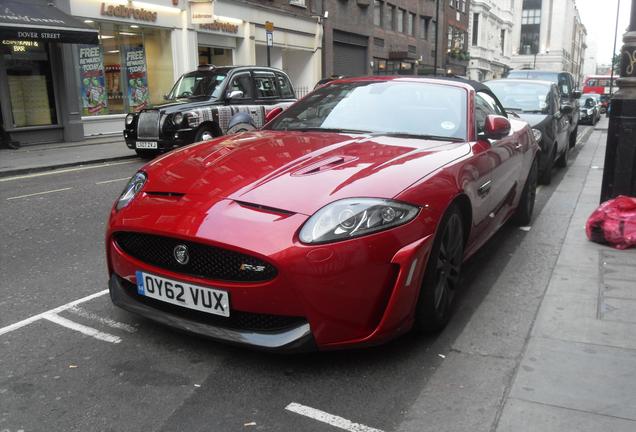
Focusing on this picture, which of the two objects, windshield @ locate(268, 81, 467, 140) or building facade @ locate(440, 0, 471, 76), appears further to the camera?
building facade @ locate(440, 0, 471, 76)

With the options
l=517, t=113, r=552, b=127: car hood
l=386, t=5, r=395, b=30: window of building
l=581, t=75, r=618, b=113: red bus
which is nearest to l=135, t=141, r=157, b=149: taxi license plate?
l=517, t=113, r=552, b=127: car hood

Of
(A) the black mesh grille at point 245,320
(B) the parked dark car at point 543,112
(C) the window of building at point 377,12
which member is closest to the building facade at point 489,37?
(C) the window of building at point 377,12

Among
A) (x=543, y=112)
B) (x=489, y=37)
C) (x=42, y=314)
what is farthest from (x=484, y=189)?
(x=489, y=37)

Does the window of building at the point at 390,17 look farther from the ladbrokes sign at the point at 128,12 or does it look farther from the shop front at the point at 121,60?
the ladbrokes sign at the point at 128,12

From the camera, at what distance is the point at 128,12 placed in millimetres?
16953

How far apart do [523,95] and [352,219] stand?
7606 millimetres

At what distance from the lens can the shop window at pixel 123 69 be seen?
53.2 feet

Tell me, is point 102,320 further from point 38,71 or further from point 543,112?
point 38,71

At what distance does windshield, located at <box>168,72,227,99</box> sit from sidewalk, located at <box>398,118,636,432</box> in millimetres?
7780

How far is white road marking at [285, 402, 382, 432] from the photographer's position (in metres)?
2.40

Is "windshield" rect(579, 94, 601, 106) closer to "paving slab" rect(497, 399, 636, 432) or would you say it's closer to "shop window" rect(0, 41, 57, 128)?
"shop window" rect(0, 41, 57, 128)

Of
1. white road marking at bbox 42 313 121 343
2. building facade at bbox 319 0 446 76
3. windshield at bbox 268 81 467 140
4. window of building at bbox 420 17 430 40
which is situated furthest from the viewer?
window of building at bbox 420 17 430 40

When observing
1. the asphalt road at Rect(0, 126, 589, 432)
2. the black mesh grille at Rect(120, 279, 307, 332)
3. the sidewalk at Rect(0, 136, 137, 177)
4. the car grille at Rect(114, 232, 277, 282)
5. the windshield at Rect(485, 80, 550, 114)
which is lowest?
the asphalt road at Rect(0, 126, 589, 432)

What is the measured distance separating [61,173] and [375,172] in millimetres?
8785
